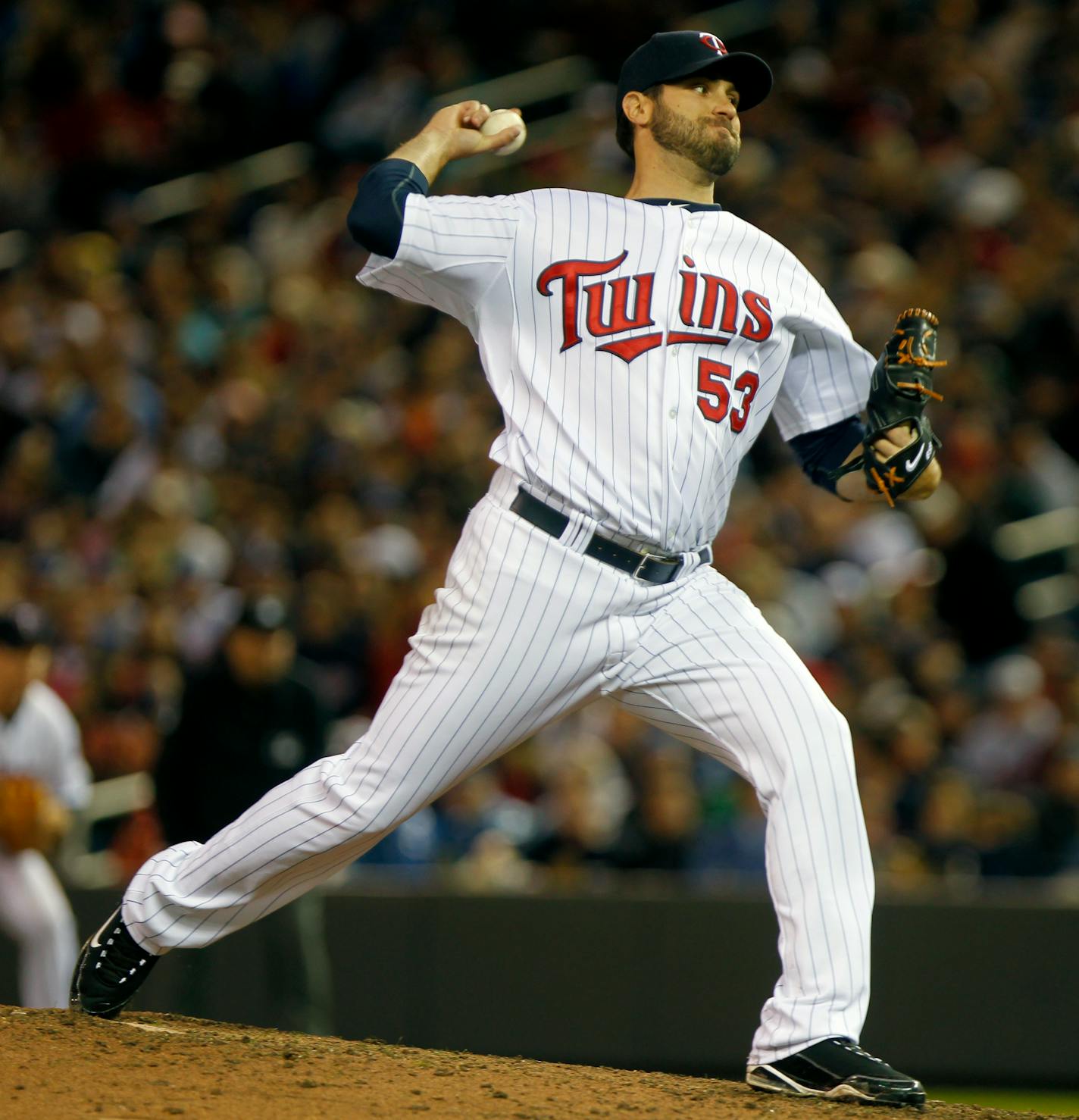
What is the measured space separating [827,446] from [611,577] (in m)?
0.73

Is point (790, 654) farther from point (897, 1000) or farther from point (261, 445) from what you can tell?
point (261, 445)

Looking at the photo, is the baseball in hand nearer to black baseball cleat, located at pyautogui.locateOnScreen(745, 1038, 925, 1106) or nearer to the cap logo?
the cap logo

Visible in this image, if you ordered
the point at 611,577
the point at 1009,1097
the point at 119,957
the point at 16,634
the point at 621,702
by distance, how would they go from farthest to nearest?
1. the point at 1009,1097
2. the point at 16,634
3. the point at 119,957
4. the point at 621,702
5. the point at 611,577

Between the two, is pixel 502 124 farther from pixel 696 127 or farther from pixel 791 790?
pixel 791 790

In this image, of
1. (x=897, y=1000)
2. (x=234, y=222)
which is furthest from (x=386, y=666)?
(x=234, y=222)

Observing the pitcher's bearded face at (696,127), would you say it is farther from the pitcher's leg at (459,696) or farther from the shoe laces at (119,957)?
the shoe laces at (119,957)

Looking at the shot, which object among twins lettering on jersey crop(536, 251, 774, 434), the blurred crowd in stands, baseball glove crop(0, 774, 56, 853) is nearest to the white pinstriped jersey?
twins lettering on jersey crop(536, 251, 774, 434)

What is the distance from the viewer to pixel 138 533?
27.5 ft

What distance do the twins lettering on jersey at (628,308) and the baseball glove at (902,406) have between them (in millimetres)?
403

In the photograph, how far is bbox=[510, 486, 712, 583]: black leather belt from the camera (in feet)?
10.8

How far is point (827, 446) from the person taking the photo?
3.77 metres

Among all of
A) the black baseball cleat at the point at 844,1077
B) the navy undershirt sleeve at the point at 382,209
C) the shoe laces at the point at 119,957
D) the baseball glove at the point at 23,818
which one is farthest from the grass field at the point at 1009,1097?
the navy undershirt sleeve at the point at 382,209

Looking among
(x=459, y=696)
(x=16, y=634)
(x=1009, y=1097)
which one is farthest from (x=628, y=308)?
(x=1009, y=1097)

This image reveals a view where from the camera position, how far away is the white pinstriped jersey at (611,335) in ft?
10.8
